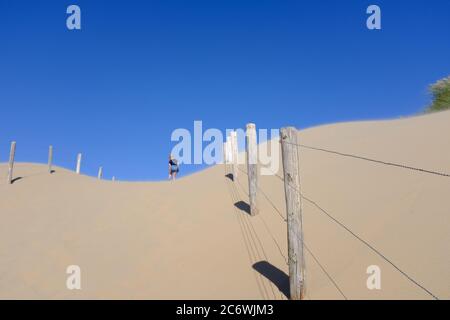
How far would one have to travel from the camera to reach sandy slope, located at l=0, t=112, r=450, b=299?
23.8 feet

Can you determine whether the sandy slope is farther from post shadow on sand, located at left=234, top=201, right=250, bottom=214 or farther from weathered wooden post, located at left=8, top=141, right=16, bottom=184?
weathered wooden post, located at left=8, top=141, right=16, bottom=184

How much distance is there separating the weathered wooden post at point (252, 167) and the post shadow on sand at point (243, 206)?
0.55 metres

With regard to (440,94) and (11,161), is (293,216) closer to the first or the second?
(11,161)

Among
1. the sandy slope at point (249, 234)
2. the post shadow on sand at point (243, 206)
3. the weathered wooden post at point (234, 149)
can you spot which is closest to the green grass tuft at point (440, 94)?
the sandy slope at point (249, 234)

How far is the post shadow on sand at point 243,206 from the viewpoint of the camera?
12.0 metres

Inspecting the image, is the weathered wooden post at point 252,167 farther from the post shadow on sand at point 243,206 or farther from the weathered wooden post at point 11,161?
the weathered wooden post at point 11,161

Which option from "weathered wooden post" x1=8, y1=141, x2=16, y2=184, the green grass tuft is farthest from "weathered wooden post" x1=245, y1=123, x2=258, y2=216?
the green grass tuft

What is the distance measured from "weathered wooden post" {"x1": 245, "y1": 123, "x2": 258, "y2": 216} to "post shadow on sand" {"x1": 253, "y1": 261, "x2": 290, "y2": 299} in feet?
9.64

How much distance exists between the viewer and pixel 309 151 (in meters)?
16.1

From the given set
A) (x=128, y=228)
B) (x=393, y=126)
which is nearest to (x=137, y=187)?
(x=128, y=228)

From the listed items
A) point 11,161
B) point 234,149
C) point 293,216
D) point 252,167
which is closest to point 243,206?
point 252,167

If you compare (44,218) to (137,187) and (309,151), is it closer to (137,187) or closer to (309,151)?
(137,187)

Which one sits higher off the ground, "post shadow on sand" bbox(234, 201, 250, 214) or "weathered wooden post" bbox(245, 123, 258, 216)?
"weathered wooden post" bbox(245, 123, 258, 216)
